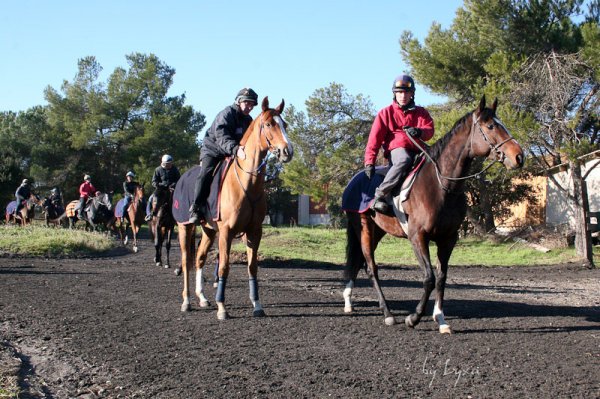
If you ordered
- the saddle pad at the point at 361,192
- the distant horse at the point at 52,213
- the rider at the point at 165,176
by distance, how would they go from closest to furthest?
1. the saddle pad at the point at 361,192
2. the rider at the point at 165,176
3. the distant horse at the point at 52,213

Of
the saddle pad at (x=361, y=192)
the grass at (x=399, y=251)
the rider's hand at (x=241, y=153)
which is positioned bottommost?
the grass at (x=399, y=251)

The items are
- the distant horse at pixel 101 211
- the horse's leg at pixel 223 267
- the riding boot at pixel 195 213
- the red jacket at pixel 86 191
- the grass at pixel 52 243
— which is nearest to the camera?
the horse's leg at pixel 223 267

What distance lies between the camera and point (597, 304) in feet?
33.4

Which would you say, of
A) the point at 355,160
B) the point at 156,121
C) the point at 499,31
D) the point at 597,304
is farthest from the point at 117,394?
the point at 156,121

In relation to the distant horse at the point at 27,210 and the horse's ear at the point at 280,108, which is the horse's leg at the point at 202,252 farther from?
the distant horse at the point at 27,210

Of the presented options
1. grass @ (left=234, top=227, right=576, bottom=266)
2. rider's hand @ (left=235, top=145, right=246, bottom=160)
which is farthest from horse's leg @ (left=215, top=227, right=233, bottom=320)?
grass @ (left=234, top=227, right=576, bottom=266)

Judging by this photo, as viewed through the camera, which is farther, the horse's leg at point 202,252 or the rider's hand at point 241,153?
the horse's leg at point 202,252

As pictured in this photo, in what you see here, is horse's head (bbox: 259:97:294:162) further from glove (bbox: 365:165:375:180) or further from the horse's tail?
the horse's tail

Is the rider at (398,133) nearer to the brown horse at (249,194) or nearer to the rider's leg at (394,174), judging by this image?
the rider's leg at (394,174)

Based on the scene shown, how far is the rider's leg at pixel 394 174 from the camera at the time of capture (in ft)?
25.9

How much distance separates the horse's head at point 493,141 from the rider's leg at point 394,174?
2.88ft

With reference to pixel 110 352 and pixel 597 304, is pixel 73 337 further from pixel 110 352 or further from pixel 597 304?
pixel 597 304

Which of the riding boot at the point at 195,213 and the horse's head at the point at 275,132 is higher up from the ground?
the horse's head at the point at 275,132

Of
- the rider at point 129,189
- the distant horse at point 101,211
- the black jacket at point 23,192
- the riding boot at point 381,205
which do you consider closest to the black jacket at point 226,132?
the riding boot at point 381,205
